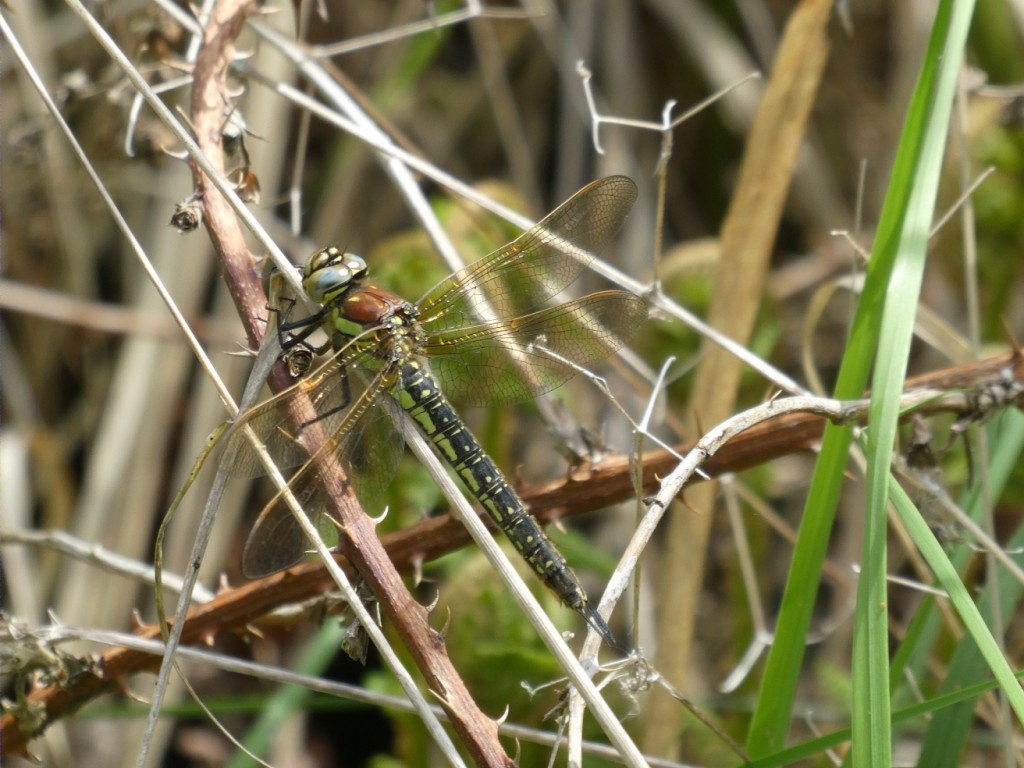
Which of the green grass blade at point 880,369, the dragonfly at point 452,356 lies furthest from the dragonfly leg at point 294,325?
the green grass blade at point 880,369

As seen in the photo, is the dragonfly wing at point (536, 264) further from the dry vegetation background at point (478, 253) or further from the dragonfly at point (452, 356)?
the dry vegetation background at point (478, 253)

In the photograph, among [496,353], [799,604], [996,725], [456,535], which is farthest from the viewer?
[496,353]

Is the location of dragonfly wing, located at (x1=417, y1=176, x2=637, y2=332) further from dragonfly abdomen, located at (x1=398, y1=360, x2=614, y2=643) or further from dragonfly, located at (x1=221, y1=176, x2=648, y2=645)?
dragonfly abdomen, located at (x1=398, y1=360, x2=614, y2=643)

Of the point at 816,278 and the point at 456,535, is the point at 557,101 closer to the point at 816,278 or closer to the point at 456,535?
the point at 816,278

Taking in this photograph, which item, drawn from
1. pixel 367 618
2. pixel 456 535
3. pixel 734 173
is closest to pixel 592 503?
pixel 456 535

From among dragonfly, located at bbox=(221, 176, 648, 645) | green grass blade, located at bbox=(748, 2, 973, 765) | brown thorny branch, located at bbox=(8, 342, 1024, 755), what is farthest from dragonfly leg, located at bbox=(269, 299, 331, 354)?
green grass blade, located at bbox=(748, 2, 973, 765)

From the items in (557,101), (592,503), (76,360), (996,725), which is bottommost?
(996,725)
